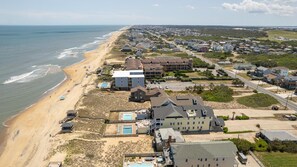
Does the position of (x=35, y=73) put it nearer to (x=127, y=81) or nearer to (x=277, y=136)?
(x=127, y=81)

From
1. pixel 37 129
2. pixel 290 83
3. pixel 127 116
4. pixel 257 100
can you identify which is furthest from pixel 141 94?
pixel 290 83

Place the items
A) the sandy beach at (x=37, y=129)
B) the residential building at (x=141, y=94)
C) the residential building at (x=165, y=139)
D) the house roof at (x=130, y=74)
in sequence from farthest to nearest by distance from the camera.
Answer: the house roof at (x=130, y=74) < the residential building at (x=141, y=94) < the sandy beach at (x=37, y=129) < the residential building at (x=165, y=139)

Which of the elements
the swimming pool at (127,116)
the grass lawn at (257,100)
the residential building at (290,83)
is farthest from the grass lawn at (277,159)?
the residential building at (290,83)

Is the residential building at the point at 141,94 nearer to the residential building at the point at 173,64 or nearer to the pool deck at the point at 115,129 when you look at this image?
the pool deck at the point at 115,129

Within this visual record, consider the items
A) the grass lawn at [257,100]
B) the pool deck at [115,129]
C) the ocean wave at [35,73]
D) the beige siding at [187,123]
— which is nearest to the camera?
the beige siding at [187,123]

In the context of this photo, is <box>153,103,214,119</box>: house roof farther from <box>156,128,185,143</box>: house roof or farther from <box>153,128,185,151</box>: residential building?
<box>153,128,185,151</box>: residential building

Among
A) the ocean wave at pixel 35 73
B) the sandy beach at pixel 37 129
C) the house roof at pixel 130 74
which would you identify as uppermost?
the house roof at pixel 130 74
